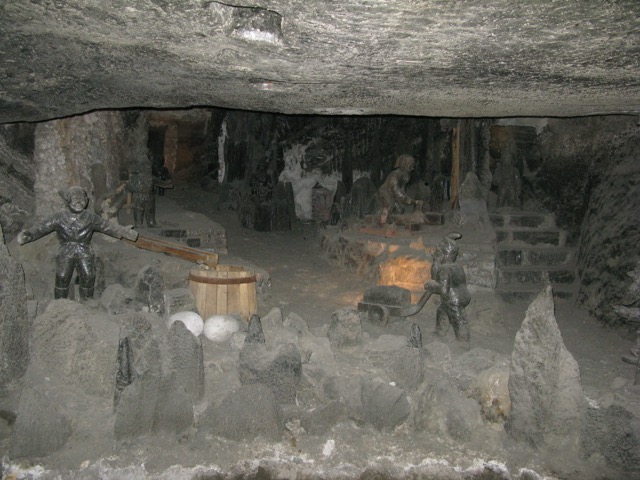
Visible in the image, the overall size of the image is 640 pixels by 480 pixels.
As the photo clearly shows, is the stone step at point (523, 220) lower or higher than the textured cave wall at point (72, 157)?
lower

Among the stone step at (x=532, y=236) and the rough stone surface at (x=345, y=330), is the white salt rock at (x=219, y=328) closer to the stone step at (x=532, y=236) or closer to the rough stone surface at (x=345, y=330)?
the rough stone surface at (x=345, y=330)

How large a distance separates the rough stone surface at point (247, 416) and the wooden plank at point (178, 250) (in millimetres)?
1777

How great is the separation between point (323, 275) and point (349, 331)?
3.10 metres

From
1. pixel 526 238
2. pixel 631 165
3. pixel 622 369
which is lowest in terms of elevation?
pixel 622 369

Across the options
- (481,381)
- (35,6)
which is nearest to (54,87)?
(35,6)

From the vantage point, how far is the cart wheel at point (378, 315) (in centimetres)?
486

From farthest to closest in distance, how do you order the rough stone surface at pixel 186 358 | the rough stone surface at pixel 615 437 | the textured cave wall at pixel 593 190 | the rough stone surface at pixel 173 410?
the textured cave wall at pixel 593 190
the rough stone surface at pixel 186 358
the rough stone surface at pixel 173 410
the rough stone surface at pixel 615 437

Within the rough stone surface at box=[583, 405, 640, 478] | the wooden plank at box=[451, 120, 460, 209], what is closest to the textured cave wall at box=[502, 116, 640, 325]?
the wooden plank at box=[451, 120, 460, 209]

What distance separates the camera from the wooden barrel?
4.34 metres

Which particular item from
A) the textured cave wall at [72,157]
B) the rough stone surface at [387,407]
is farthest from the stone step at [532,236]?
the textured cave wall at [72,157]

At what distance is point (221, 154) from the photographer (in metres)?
12.0

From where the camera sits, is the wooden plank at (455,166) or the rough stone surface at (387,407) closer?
the rough stone surface at (387,407)

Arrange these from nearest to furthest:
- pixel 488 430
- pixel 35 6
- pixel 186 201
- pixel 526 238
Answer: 1. pixel 35 6
2. pixel 488 430
3. pixel 526 238
4. pixel 186 201

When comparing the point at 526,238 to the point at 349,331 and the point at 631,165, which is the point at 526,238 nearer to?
the point at 631,165
